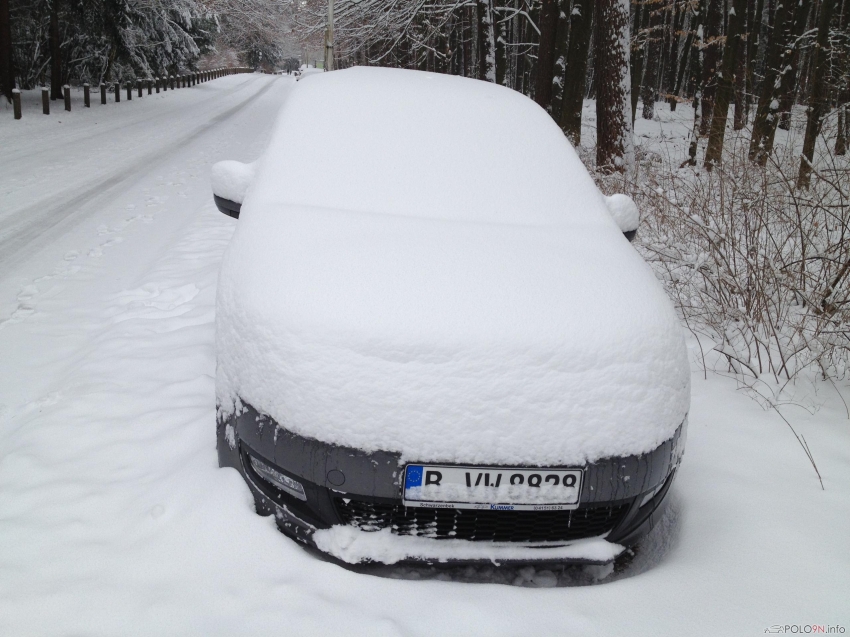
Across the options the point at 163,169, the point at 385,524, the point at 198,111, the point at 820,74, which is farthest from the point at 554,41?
the point at 385,524

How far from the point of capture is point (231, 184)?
2.91 metres

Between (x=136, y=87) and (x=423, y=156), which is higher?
(x=136, y=87)

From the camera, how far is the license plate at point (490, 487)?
177 cm

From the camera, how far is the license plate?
1.77m

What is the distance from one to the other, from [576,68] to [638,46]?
8053 mm

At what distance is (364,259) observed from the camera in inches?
84.5

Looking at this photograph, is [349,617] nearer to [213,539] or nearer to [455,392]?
[213,539]

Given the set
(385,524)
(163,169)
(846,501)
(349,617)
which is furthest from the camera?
(163,169)

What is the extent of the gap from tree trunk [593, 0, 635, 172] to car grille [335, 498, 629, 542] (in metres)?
7.44

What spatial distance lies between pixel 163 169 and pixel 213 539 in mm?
8981

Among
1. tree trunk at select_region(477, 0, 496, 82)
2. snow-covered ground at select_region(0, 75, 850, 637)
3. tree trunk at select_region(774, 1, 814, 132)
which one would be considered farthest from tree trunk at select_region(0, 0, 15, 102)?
tree trunk at select_region(774, 1, 814, 132)

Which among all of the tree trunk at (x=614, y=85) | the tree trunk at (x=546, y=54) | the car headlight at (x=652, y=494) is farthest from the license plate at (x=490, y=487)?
the tree trunk at (x=546, y=54)

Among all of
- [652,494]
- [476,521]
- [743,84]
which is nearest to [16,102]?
[476,521]

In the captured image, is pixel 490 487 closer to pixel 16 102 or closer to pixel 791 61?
pixel 791 61
